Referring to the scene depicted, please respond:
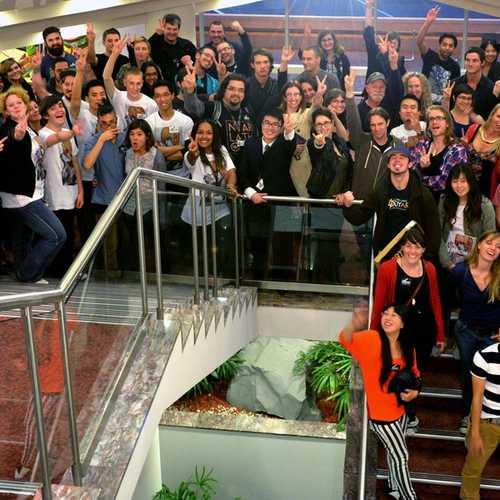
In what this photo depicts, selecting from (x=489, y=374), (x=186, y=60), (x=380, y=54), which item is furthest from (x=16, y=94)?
(x=380, y=54)

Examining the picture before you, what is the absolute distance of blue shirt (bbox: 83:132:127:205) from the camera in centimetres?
538

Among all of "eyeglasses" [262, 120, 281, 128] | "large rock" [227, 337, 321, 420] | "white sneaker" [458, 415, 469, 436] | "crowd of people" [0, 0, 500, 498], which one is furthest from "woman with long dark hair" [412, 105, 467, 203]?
"large rock" [227, 337, 321, 420]

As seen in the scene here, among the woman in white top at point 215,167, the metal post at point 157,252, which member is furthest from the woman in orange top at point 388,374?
the woman in white top at point 215,167

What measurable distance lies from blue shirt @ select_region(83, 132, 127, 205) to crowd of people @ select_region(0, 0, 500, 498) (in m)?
0.01

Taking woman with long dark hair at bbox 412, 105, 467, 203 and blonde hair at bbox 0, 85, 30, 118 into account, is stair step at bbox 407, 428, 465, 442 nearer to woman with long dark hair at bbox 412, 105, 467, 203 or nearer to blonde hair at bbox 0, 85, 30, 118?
woman with long dark hair at bbox 412, 105, 467, 203

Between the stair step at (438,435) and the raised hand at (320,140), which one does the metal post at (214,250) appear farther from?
the stair step at (438,435)

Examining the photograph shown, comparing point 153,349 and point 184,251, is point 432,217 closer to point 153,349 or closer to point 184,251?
point 184,251

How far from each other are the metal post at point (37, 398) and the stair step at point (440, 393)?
9.58 ft

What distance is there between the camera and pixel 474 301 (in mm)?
4223

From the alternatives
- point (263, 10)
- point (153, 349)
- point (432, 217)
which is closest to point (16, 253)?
point (153, 349)

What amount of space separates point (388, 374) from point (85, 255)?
1.90 meters

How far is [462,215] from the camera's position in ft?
15.5

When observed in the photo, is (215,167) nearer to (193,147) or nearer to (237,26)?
(193,147)

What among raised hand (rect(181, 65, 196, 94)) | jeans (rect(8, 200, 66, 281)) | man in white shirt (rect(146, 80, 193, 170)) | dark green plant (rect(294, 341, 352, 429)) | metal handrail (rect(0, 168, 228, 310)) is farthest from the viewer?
dark green plant (rect(294, 341, 352, 429))
